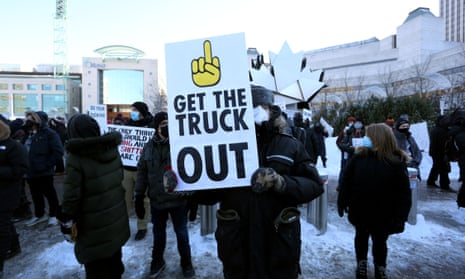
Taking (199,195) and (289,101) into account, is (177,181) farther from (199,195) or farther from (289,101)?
(289,101)

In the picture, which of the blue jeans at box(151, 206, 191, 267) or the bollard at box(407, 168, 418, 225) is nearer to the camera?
the blue jeans at box(151, 206, 191, 267)

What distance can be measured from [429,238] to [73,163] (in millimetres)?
5478

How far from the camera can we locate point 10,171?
341cm

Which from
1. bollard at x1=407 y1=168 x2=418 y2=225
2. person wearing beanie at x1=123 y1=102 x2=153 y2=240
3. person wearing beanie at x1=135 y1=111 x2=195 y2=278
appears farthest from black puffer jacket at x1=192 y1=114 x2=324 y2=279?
bollard at x1=407 y1=168 x2=418 y2=225

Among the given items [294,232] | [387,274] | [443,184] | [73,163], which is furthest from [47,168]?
[443,184]

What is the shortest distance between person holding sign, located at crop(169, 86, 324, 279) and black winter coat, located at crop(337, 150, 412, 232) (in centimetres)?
154

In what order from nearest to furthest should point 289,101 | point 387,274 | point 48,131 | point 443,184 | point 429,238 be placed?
1. point 387,274
2. point 429,238
3. point 48,131
4. point 443,184
5. point 289,101

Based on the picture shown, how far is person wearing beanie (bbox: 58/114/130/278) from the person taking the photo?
2.56m

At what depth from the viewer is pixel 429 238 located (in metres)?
4.86

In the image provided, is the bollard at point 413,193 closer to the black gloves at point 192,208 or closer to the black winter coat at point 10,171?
the black gloves at point 192,208

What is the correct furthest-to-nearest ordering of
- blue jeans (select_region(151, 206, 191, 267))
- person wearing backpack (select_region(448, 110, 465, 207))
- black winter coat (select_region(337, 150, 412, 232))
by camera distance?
person wearing backpack (select_region(448, 110, 465, 207)) < blue jeans (select_region(151, 206, 191, 267)) < black winter coat (select_region(337, 150, 412, 232))

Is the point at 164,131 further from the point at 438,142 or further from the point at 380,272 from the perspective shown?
the point at 438,142

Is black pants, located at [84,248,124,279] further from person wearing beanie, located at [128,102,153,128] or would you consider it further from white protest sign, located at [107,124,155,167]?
person wearing beanie, located at [128,102,153,128]

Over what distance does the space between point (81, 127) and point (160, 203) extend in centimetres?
132
